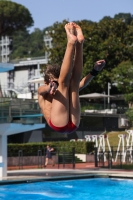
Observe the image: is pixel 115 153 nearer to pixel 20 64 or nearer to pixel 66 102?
pixel 66 102

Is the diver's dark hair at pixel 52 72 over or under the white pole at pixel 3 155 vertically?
over

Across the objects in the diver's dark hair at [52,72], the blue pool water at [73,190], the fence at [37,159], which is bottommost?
the blue pool water at [73,190]

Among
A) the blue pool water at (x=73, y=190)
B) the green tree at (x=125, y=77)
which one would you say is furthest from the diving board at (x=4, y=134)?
the green tree at (x=125, y=77)

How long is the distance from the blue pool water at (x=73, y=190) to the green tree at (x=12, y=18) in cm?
5856

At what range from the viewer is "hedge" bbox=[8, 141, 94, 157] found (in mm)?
28284

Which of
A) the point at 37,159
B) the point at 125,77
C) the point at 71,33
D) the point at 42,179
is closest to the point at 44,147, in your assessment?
the point at 37,159

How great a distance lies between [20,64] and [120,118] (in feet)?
85.8

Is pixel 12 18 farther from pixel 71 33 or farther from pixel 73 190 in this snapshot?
pixel 71 33

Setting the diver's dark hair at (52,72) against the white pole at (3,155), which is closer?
the diver's dark hair at (52,72)

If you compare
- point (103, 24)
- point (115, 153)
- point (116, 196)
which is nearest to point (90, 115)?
point (103, 24)

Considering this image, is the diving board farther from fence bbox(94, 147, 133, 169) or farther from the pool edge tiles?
fence bbox(94, 147, 133, 169)

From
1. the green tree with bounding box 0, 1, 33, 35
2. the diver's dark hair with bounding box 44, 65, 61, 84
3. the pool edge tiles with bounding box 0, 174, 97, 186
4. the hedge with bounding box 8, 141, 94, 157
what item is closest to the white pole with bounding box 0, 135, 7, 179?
the pool edge tiles with bounding box 0, 174, 97, 186

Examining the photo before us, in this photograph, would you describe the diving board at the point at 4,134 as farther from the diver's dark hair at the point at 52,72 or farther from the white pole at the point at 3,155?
the diver's dark hair at the point at 52,72

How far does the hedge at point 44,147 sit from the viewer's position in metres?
28.3
